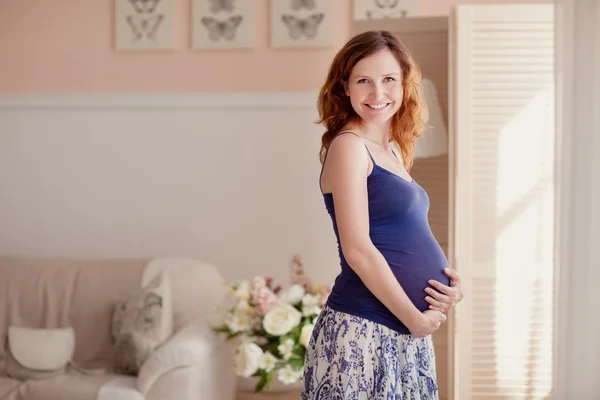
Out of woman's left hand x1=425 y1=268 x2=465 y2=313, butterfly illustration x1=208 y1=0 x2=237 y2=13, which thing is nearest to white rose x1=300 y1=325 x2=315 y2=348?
woman's left hand x1=425 y1=268 x2=465 y2=313

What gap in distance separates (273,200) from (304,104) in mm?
503

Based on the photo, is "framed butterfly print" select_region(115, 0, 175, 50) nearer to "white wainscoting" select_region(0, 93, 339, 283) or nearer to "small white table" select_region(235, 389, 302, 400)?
"white wainscoting" select_region(0, 93, 339, 283)

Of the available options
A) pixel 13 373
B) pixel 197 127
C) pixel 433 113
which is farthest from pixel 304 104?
pixel 13 373

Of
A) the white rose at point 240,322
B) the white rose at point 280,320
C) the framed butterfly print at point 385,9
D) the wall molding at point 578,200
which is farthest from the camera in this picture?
the framed butterfly print at point 385,9

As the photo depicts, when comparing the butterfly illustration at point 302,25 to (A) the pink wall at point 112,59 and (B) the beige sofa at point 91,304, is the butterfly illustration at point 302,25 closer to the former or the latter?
(A) the pink wall at point 112,59

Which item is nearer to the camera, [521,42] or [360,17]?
[521,42]

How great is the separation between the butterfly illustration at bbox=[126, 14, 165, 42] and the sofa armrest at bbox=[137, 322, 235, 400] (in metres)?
1.55

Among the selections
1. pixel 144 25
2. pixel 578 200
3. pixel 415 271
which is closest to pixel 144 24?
pixel 144 25

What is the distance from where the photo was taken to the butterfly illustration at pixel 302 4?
350cm

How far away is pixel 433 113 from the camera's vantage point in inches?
111

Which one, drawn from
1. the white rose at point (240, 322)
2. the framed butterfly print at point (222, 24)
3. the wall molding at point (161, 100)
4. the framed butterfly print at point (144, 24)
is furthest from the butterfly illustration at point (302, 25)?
the white rose at point (240, 322)

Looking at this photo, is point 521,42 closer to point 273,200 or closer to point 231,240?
point 273,200

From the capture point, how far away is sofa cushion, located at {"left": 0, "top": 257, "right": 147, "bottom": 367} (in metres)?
3.19

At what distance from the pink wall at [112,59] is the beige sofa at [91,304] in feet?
3.04
